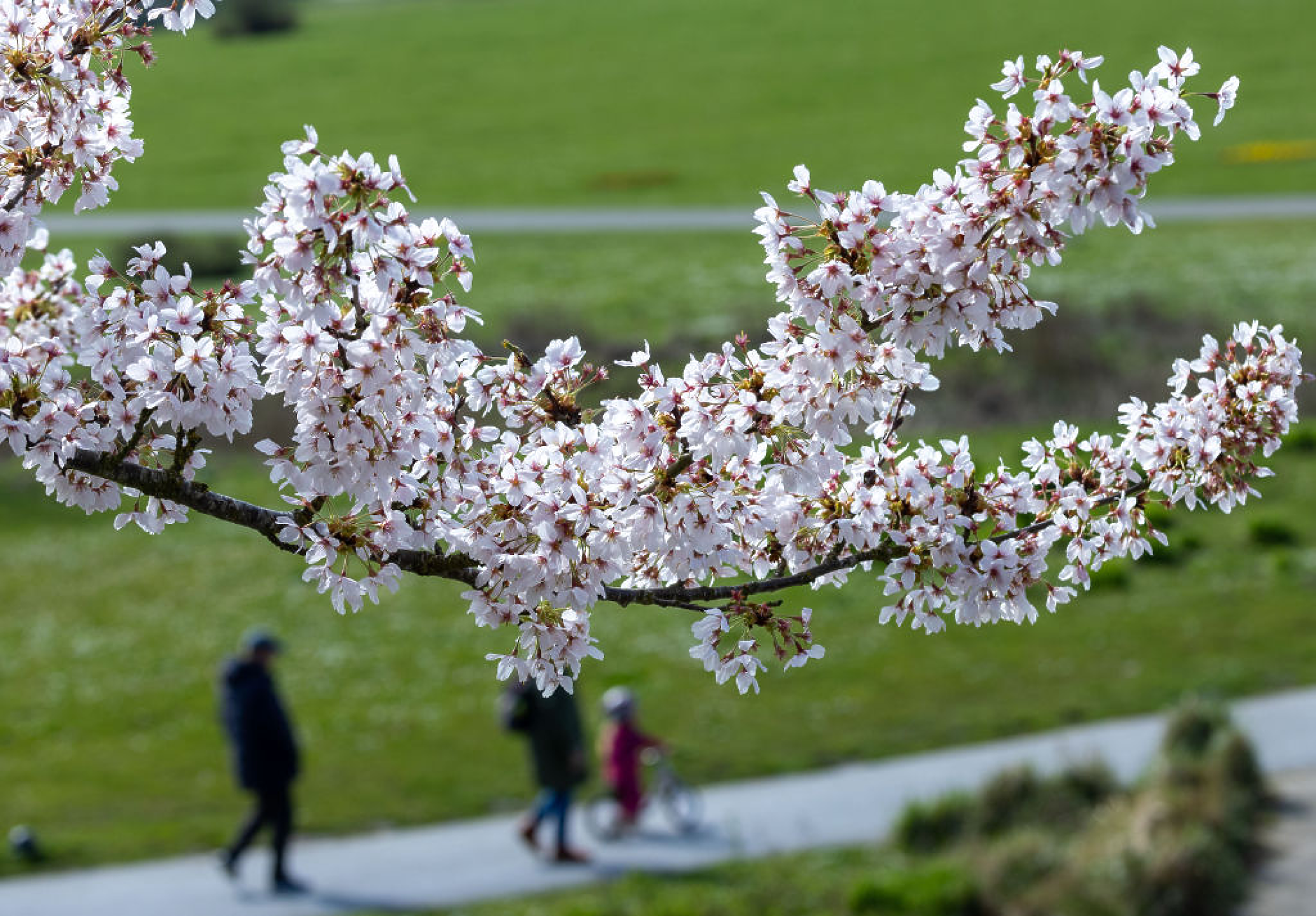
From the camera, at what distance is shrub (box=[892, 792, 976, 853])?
1379 centimetres

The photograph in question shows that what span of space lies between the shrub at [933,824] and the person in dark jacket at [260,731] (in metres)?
5.02

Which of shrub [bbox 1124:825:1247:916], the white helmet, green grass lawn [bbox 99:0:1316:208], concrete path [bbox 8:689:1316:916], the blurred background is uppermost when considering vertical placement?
green grass lawn [bbox 99:0:1316:208]

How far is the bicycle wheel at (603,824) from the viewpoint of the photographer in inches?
579

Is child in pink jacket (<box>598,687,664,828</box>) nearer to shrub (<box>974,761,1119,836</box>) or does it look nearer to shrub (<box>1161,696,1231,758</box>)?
shrub (<box>974,761,1119,836</box>)

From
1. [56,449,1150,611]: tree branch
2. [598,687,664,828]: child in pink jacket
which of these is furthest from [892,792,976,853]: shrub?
[56,449,1150,611]: tree branch

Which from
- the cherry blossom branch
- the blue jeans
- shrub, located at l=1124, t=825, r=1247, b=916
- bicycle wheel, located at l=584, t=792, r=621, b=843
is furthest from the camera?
bicycle wheel, located at l=584, t=792, r=621, b=843

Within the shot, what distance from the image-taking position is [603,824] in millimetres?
15242

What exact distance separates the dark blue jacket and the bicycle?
2882 mm

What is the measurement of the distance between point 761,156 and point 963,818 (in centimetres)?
4529

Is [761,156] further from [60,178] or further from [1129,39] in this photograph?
[60,178]

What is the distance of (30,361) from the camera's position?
3.70 meters

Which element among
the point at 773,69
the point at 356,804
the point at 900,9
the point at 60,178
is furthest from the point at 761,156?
the point at 60,178

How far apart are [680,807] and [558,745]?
1776 mm

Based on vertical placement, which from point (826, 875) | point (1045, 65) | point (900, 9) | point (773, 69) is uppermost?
point (900, 9)
